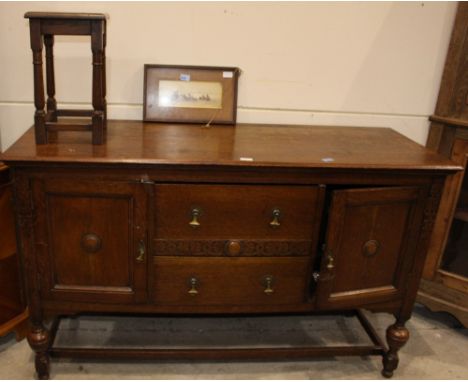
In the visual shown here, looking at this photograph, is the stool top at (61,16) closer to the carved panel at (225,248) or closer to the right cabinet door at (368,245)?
the carved panel at (225,248)

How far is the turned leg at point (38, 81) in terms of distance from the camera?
158 centimetres

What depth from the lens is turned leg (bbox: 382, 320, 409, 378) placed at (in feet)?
6.48

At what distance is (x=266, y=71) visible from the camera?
2135mm

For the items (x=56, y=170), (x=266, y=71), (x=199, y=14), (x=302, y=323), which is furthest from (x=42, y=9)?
(x=302, y=323)

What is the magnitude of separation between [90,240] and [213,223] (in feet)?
1.37

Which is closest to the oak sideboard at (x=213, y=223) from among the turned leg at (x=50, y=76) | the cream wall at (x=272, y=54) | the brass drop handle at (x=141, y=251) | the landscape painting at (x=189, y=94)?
the brass drop handle at (x=141, y=251)

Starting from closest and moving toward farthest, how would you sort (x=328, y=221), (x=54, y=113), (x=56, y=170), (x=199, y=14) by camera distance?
(x=56, y=170), (x=328, y=221), (x=54, y=113), (x=199, y=14)

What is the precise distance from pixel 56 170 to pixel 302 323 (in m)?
1.38

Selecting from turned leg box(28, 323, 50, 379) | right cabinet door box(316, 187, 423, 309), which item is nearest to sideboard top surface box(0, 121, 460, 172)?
right cabinet door box(316, 187, 423, 309)

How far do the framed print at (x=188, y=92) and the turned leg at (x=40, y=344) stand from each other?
920 mm

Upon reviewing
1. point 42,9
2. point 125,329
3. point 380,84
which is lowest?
point 125,329

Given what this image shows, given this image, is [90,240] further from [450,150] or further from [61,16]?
[450,150]

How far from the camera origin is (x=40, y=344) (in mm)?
1810

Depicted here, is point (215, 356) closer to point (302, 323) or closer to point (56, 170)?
point (302, 323)
